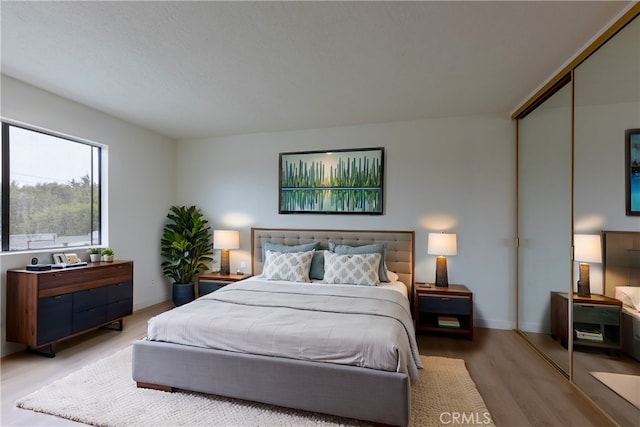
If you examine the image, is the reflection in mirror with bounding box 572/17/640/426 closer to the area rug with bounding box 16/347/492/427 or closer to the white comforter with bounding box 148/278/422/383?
the area rug with bounding box 16/347/492/427

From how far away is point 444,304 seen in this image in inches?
133

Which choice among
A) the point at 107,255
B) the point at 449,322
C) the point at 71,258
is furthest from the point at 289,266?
the point at 71,258

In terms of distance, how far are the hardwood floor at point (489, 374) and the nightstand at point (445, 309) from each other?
5.2 inches

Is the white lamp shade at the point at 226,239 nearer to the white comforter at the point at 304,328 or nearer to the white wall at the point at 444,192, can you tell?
the white wall at the point at 444,192

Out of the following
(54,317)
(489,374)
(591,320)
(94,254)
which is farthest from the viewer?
(94,254)

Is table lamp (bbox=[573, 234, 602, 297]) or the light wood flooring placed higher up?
table lamp (bbox=[573, 234, 602, 297])

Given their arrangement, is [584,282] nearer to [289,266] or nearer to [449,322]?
[449,322]

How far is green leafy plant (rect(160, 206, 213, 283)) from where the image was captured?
455 cm

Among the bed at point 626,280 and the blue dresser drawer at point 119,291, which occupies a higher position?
the bed at point 626,280

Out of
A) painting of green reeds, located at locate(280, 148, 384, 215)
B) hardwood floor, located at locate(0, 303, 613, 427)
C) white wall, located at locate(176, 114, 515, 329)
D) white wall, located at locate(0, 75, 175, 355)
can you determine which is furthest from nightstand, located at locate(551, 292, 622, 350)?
white wall, located at locate(0, 75, 175, 355)

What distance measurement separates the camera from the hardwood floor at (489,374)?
1.99 metres

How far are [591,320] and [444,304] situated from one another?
4.43 feet

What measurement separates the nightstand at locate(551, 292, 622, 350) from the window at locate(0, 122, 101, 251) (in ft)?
16.7

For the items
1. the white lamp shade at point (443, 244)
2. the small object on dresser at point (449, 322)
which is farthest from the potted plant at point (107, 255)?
the small object on dresser at point (449, 322)
